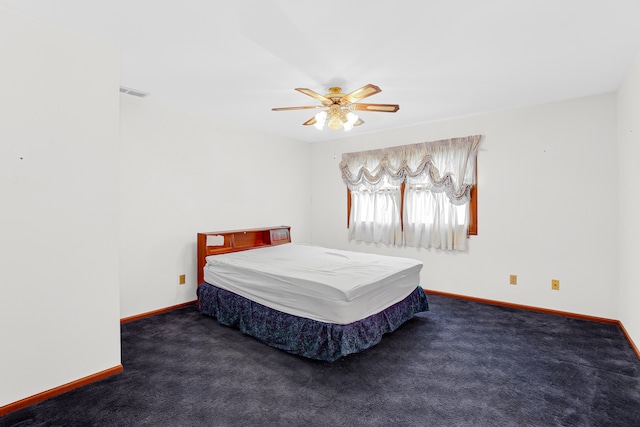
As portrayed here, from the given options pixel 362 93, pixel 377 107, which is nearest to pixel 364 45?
pixel 362 93

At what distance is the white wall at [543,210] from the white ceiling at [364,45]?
369 millimetres

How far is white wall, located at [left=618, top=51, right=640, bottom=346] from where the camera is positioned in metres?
2.56

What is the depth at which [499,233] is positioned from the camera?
12.8ft

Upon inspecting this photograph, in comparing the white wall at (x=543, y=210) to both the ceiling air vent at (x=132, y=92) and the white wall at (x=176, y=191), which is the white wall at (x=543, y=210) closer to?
the white wall at (x=176, y=191)

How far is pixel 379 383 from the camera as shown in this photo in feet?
7.26

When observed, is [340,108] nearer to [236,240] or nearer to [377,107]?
[377,107]

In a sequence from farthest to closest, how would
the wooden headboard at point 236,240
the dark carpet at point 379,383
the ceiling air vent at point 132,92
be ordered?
1. the wooden headboard at point 236,240
2. the ceiling air vent at point 132,92
3. the dark carpet at point 379,383

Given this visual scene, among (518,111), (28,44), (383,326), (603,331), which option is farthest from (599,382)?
(28,44)

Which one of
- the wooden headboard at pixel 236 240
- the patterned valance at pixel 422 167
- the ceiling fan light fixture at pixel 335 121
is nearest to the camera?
the ceiling fan light fixture at pixel 335 121

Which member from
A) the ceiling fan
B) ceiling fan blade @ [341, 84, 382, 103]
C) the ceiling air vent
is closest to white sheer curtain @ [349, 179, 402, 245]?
the ceiling fan

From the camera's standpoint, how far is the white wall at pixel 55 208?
1926 mm

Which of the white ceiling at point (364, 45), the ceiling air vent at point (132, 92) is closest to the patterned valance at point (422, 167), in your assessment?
the white ceiling at point (364, 45)

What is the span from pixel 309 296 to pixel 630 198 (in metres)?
2.93

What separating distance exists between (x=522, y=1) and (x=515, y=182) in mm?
2450
